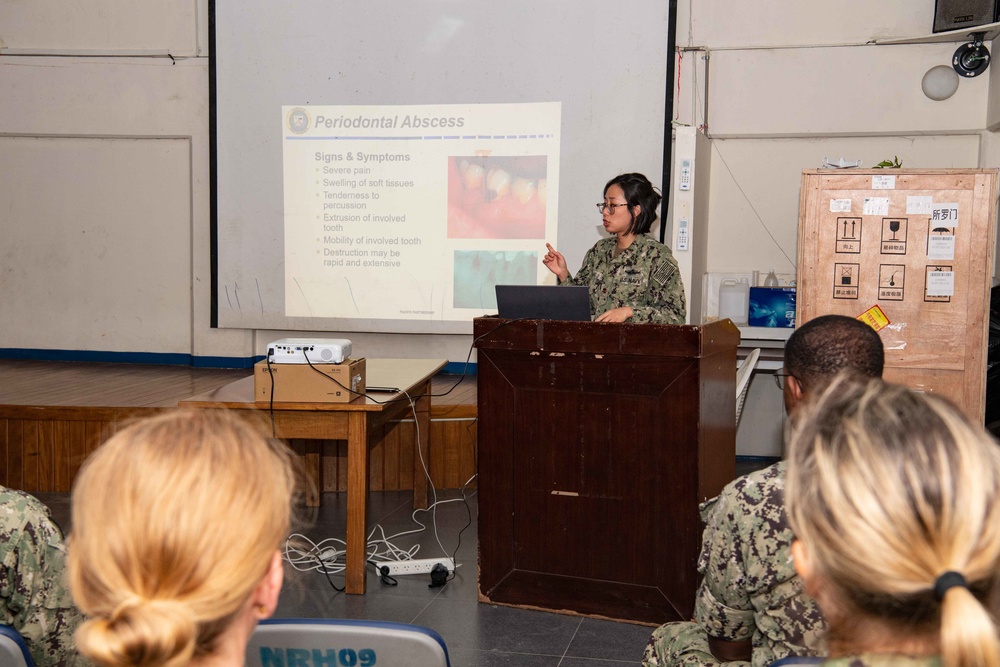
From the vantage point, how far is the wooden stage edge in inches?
177

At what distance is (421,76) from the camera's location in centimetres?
554

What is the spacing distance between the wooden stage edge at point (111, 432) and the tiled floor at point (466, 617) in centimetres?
73

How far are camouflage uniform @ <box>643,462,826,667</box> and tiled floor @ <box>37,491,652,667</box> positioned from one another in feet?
3.37

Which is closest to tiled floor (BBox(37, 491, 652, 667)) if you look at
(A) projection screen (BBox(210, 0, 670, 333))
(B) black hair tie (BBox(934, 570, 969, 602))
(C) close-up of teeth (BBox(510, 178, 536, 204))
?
(B) black hair tie (BBox(934, 570, 969, 602))

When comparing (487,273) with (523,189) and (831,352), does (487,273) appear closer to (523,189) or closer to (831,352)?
(523,189)

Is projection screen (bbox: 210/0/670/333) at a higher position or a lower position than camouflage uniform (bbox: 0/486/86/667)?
higher

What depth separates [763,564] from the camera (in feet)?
5.15

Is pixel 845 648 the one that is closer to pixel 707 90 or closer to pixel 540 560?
pixel 540 560

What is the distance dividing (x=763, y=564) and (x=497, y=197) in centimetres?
415

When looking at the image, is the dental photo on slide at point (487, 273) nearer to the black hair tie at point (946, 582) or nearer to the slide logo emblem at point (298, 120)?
the slide logo emblem at point (298, 120)

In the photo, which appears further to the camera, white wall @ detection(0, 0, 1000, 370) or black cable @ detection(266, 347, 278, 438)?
white wall @ detection(0, 0, 1000, 370)

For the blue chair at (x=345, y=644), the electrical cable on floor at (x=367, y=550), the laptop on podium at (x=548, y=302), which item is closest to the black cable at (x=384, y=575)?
the electrical cable on floor at (x=367, y=550)

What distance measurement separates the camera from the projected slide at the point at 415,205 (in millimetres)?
5453

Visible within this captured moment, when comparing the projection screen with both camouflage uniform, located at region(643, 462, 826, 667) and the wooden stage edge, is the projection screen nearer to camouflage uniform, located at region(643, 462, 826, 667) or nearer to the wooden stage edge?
the wooden stage edge
